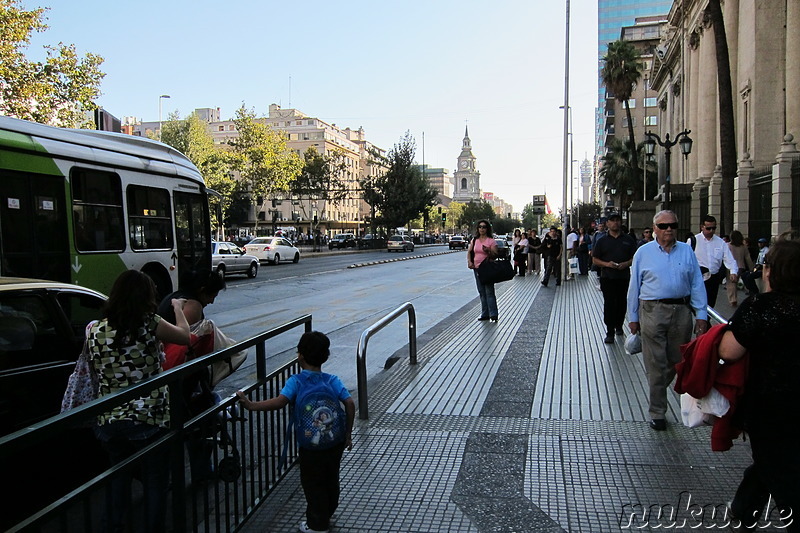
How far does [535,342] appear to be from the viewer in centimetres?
952

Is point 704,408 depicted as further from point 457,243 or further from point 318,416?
point 457,243

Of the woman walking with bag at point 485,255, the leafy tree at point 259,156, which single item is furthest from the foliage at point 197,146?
the woman walking with bag at point 485,255

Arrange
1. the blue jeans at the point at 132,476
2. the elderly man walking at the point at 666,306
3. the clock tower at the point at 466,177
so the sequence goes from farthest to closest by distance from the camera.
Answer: the clock tower at the point at 466,177
the elderly man walking at the point at 666,306
the blue jeans at the point at 132,476

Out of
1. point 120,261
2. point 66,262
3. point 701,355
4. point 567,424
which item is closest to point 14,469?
point 701,355

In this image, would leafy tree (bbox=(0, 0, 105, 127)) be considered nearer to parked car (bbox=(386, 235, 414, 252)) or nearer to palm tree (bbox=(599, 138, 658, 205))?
parked car (bbox=(386, 235, 414, 252))

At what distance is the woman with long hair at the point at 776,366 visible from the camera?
116 inches

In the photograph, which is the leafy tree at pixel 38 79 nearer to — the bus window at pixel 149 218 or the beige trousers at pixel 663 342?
the bus window at pixel 149 218

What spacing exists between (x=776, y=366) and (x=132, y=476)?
9.80 feet

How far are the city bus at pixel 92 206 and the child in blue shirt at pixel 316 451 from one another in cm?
664

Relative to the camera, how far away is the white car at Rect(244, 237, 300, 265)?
116 feet

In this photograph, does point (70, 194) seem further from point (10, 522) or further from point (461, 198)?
point (461, 198)

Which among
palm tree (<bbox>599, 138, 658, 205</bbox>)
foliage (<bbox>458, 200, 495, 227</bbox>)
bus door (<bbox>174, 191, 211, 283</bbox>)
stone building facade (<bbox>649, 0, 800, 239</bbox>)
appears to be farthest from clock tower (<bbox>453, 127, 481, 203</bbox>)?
bus door (<bbox>174, 191, 211, 283</bbox>)

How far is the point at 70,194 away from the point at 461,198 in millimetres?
184695

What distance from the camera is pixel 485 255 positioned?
11.5m
